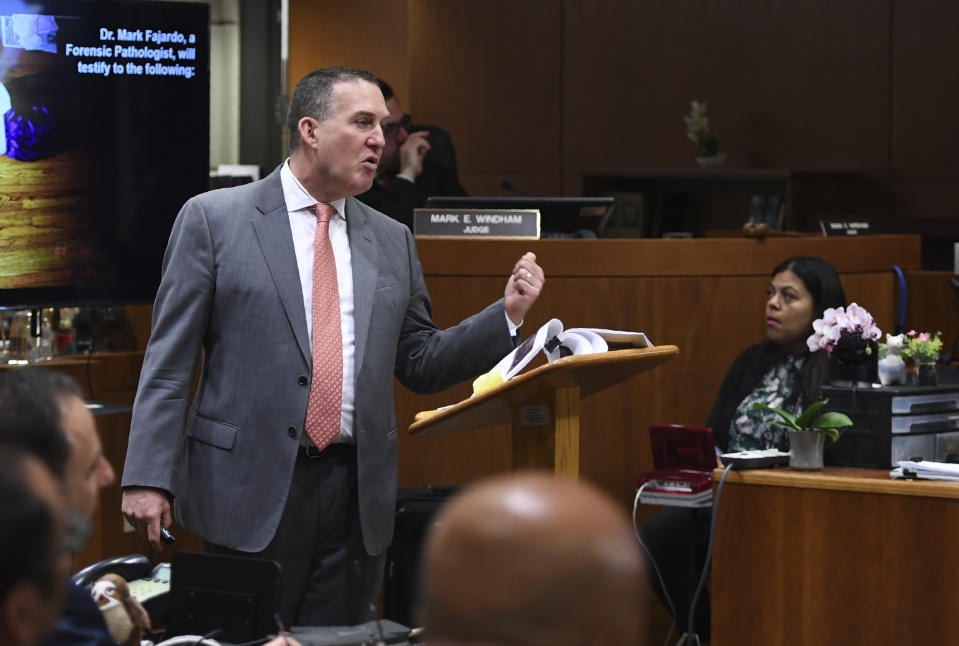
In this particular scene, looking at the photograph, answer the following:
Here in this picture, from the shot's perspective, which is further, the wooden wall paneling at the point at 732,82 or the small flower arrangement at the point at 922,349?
the wooden wall paneling at the point at 732,82

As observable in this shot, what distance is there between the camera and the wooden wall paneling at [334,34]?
7703mm

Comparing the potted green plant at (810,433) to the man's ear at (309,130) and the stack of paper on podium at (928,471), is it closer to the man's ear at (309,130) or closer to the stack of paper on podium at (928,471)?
the stack of paper on podium at (928,471)

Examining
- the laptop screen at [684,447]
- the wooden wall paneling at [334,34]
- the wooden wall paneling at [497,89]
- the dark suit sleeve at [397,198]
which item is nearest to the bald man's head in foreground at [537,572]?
the laptop screen at [684,447]

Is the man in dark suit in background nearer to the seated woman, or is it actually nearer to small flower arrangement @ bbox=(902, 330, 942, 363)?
the seated woman

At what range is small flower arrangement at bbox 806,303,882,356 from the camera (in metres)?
3.72

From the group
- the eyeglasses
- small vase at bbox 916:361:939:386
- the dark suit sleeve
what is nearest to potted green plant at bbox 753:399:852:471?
small vase at bbox 916:361:939:386

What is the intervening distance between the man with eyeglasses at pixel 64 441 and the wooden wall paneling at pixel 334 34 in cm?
615

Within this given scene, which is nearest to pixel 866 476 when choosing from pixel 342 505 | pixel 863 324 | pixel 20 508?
pixel 863 324

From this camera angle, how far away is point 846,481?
11.4 feet

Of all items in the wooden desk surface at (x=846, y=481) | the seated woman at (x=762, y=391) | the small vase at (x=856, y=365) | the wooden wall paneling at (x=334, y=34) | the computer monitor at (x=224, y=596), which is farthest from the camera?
the wooden wall paneling at (x=334, y=34)

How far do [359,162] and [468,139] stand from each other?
5665 mm

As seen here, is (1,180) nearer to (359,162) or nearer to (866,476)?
(359,162)

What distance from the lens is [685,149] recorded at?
8.29 m

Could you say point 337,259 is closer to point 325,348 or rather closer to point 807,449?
point 325,348
